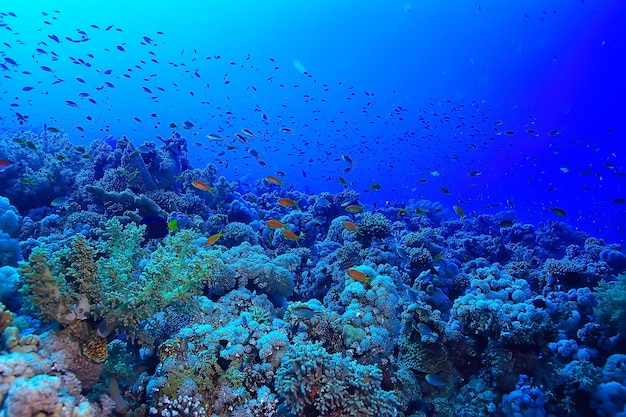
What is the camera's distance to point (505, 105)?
110m

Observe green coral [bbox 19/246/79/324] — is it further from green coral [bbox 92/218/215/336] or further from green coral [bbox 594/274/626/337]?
green coral [bbox 594/274/626/337]

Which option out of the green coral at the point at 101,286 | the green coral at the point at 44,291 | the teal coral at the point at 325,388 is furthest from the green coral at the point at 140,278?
the teal coral at the point at 325,388

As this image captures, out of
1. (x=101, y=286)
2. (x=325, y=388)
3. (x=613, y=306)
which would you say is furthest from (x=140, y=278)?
(x=613, y=306)

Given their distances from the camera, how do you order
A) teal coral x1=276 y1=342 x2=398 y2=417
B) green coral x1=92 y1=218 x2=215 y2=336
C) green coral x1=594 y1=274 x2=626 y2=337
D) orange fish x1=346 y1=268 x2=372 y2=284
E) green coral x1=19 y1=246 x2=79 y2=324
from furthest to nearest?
orange fish x1=346 y1=268 x2=372 y2=284 < green coral x1=594 y1=274 x2=626 y2=337 < teal coral x1=276 y1=342 x2=398 y2=417 < green coral x1=92 y1=218 x2=215 y2=336 < green coral x1=19 y1=246 x2=79 y2=324

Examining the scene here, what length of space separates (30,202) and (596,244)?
2141cm

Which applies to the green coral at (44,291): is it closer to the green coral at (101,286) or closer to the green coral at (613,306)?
the green coral at (101,286)

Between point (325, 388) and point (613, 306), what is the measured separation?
18.9 feet

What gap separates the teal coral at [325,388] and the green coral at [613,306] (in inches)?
187

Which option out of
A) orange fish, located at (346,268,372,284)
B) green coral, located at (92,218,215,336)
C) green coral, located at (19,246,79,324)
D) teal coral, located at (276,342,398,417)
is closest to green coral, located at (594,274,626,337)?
orange fish, located at (346,268,372,284)

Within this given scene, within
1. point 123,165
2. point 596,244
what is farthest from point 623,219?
point 123,165

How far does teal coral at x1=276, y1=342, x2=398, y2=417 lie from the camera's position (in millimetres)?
3791

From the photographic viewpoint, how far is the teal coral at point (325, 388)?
149 inches

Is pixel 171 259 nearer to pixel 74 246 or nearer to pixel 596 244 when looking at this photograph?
pixel 74 246

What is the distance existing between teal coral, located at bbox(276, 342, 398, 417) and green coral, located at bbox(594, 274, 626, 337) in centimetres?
474
